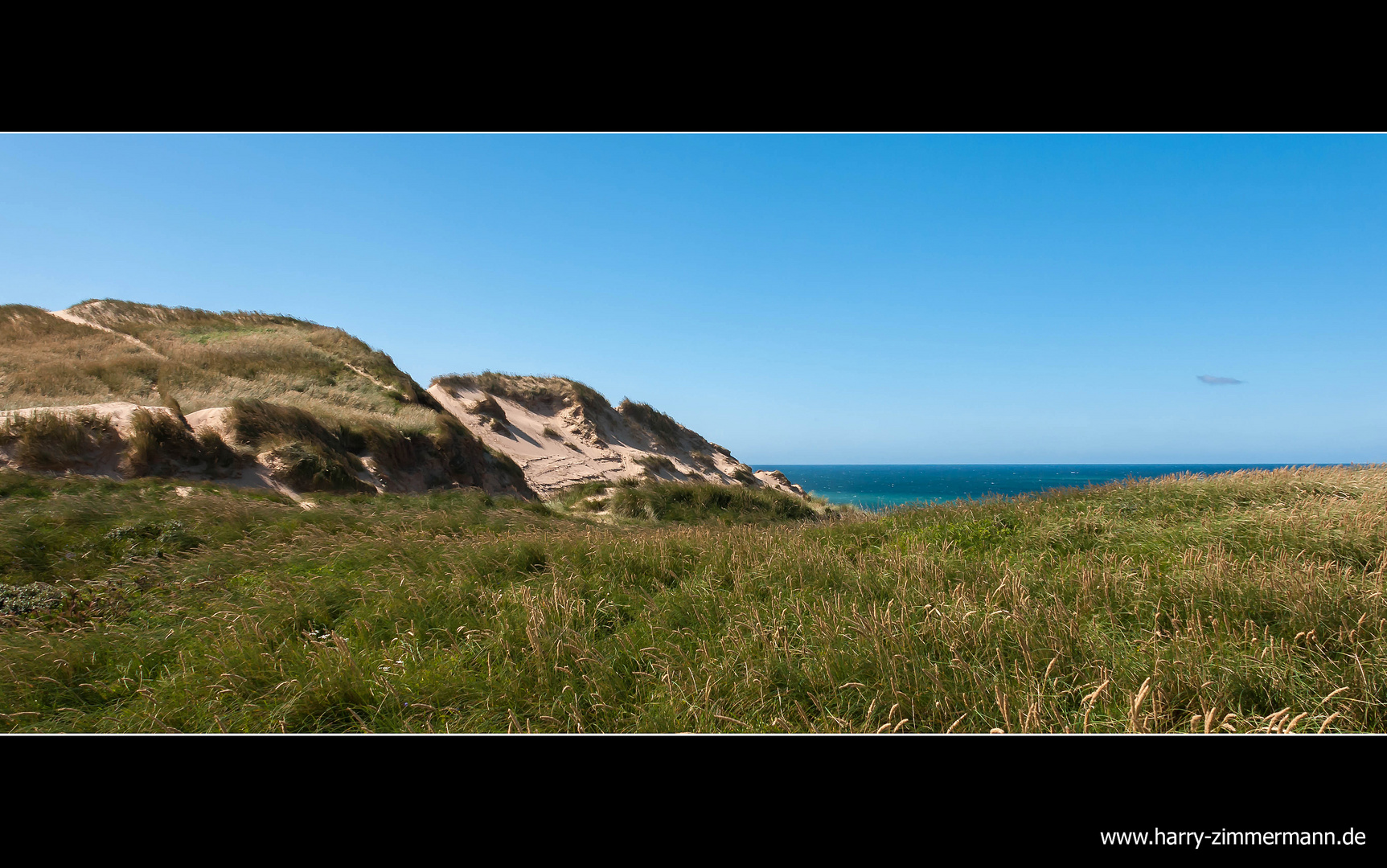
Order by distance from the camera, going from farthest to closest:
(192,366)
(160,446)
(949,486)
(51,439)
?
(949,486)
(192,366)
(160,446)
(51,439)

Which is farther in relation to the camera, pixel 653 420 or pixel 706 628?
pixel 653 420

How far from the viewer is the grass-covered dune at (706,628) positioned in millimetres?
3016

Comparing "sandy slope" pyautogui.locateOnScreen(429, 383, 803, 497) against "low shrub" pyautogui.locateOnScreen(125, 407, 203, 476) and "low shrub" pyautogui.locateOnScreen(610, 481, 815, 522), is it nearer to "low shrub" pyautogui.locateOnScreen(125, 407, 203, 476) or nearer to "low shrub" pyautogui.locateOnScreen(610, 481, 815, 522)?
"low shrub" pyautogui.locateOnScreen(610, 481, 815, 522)

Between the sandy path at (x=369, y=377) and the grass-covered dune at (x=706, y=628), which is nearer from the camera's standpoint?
the grass-covered dune at (x=706, y=628)

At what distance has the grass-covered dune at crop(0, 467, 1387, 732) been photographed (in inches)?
119

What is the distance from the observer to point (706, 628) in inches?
162

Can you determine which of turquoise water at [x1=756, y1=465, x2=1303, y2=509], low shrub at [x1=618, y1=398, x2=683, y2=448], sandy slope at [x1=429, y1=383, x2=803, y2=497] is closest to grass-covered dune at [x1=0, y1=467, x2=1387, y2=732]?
turquoise water at [x1=756, y1=465, x2=1303, y2=509]

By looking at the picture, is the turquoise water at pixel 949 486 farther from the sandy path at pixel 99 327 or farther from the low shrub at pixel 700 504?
the sandy path at pixel 99 327

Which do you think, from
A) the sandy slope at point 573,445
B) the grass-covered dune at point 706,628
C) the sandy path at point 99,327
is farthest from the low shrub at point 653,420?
the grass-covered dune at point 706,628

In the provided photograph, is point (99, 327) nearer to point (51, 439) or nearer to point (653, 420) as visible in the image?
point (51, 439)

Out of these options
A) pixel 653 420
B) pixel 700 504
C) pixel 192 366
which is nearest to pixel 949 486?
pixel 653 420

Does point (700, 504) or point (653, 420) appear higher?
point (653, 420)
